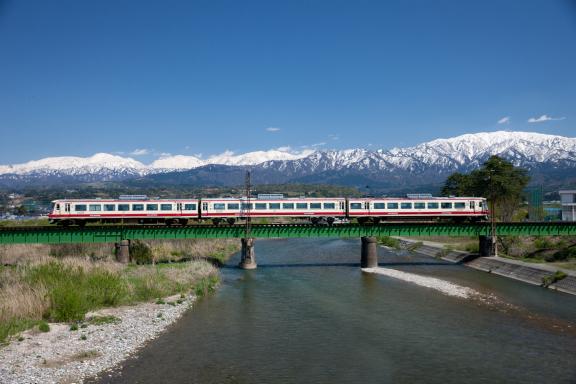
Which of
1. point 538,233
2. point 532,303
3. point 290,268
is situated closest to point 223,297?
point 290,268

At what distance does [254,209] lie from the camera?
52781 millimetres

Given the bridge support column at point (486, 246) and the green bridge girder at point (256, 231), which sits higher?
the green bridge girder at point (256, 231)

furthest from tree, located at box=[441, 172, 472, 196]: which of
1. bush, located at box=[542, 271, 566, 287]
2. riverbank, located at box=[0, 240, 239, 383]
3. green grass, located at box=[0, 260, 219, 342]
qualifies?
riverbank, located at box=[0, 240, 239, 383]

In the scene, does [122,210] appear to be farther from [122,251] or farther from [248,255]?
[248,255]

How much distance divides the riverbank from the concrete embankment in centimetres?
2938

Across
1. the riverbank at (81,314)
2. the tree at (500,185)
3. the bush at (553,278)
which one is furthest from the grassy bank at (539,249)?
the riverbank at (81,314)

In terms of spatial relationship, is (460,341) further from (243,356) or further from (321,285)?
(321,285)

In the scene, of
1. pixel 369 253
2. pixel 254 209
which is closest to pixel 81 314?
pixel 254 209

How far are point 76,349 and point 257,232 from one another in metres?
29.4

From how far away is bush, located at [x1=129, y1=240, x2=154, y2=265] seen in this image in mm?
53034

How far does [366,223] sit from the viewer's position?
54125 millimetres

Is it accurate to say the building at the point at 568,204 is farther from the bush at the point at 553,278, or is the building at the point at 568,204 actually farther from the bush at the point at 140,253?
the bush at the point at 140,253

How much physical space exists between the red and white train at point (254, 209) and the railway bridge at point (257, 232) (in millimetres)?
1674

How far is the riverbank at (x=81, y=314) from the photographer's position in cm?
2152
